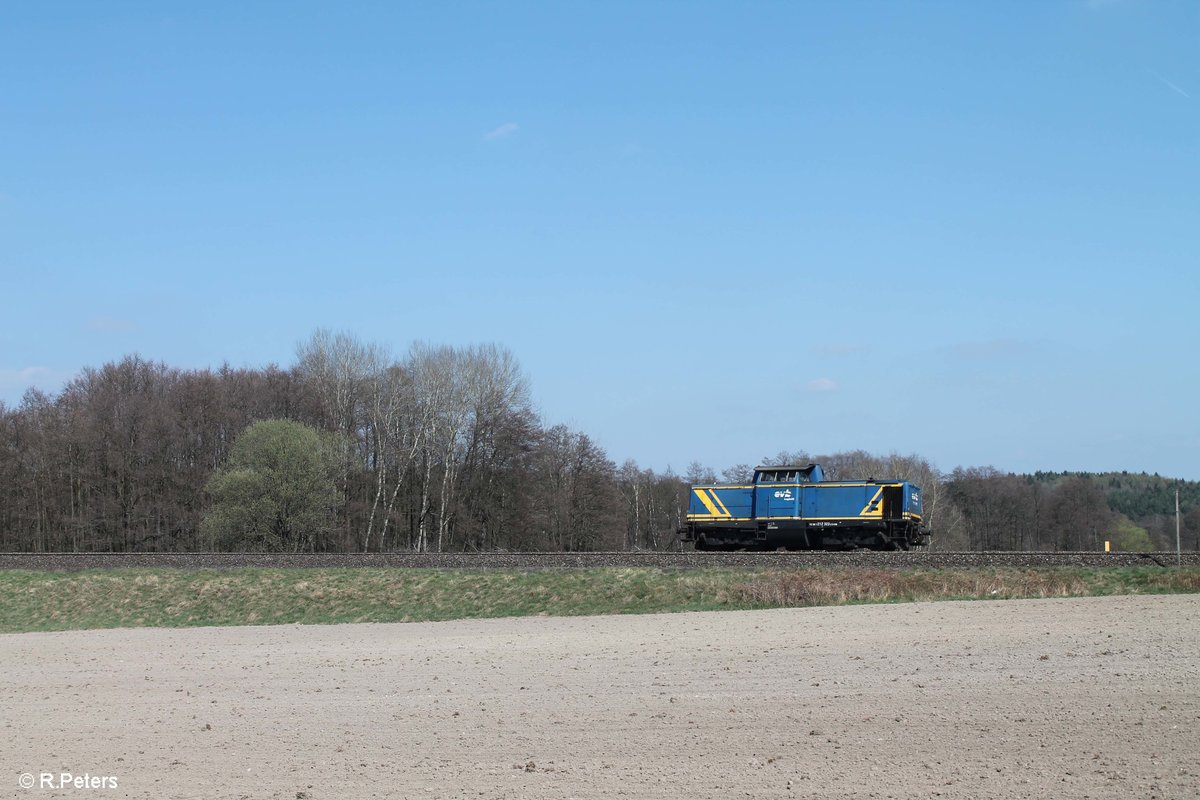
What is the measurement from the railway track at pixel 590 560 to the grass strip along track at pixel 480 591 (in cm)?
114

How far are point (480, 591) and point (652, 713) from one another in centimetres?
1661

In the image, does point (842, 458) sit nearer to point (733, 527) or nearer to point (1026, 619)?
point (733, 527)

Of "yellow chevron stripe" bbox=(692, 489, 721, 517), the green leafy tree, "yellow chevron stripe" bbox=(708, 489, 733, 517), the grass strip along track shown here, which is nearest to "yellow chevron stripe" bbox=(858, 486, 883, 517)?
"yellow chevron stripe" bbox=(708, 489, 733, 517)

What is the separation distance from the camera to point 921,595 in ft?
88.0

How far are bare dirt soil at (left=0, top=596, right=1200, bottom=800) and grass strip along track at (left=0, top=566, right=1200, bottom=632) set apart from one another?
15.0ft

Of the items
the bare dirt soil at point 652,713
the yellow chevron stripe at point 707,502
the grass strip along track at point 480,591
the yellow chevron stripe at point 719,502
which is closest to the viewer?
the bare dirt soil at point 652,713

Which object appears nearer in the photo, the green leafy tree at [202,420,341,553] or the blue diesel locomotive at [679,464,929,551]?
the blue diesel locomotive at [679,464,929,551]

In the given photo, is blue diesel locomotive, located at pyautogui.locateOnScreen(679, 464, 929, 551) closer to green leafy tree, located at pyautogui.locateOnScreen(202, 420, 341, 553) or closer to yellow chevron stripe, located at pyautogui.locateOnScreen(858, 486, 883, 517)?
yellow chevron stripe, located at pyautogui.locateOnScreen(858, 486, 883, 517)

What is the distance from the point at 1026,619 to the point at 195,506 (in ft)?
184

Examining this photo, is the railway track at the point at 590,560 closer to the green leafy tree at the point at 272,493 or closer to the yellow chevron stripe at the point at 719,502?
the yellow chevron stripe at the point at 719,502

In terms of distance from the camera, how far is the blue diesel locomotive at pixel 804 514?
38094mm


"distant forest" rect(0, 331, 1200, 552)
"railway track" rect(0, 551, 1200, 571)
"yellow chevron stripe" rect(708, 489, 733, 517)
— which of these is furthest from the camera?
"distant forest" rect(0, 331, 1200, 552)

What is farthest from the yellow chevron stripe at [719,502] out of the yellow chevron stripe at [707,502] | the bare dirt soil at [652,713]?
the bare dirt soil at [652,713]

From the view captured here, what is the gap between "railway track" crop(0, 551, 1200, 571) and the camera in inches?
1166
